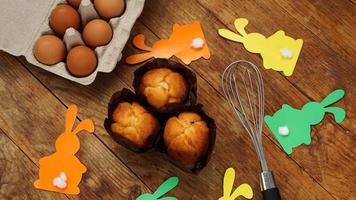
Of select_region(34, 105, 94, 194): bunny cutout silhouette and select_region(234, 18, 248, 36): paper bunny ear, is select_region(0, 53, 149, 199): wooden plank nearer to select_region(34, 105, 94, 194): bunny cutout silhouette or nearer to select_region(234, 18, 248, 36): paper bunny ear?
select_region(34, 105, 94, 194): bunny cutout silhouette

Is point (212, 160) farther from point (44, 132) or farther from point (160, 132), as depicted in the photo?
point (44, 132)

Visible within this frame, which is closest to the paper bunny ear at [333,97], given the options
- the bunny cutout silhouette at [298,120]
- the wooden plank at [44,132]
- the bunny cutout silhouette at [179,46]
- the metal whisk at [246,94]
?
the bunny cutout silhouette at [298,120]

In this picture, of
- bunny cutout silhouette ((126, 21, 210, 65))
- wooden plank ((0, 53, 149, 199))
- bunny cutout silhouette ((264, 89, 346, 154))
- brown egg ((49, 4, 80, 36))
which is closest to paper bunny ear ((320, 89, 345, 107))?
bunny cutout silhouette ((264, 89, 346, 154))

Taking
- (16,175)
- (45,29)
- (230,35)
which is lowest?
(16,175)

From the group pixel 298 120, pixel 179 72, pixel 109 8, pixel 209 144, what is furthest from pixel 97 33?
pixel 298 120

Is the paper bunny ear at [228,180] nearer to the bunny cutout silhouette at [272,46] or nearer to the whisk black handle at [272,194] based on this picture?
the whisk black handle at [272,194]

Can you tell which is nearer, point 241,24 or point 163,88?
point 163,88
